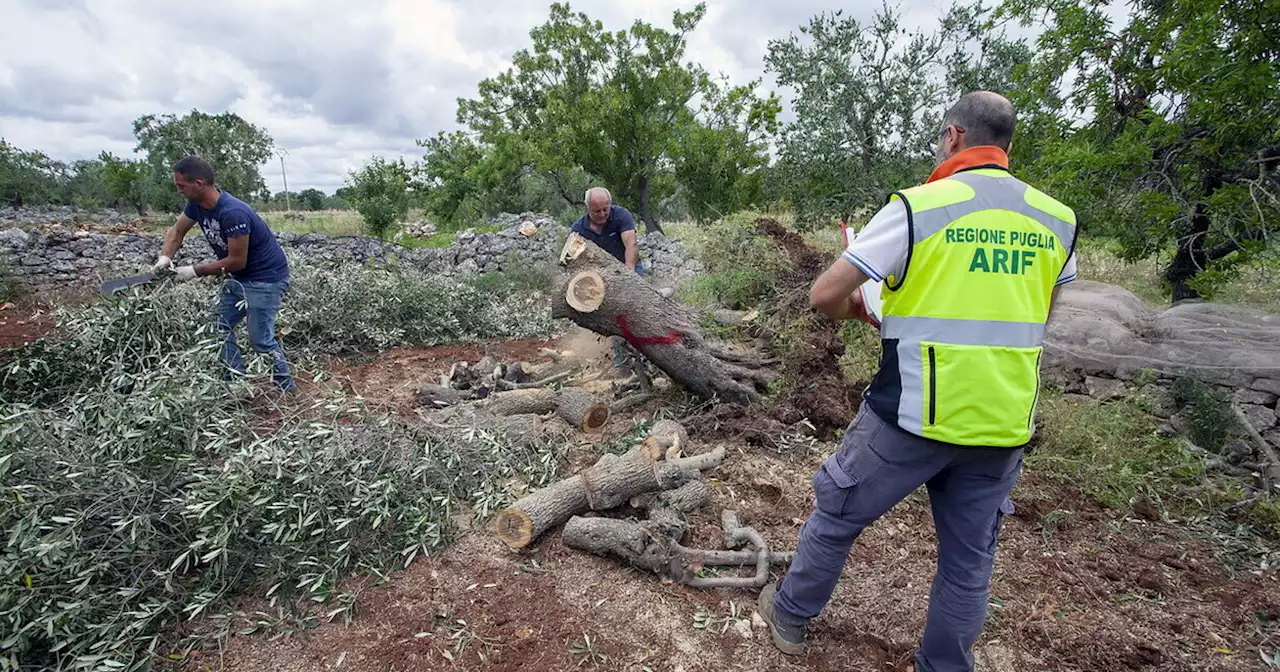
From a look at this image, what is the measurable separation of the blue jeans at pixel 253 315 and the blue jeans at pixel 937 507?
11.8ft

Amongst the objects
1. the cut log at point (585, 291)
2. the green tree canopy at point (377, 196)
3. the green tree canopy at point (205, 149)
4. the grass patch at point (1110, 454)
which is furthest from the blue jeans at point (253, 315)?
the green tree canopy at point (205, 149)

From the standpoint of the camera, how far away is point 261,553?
97.8 inches

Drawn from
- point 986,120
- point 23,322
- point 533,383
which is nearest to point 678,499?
point 986,120

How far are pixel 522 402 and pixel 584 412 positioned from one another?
20.3 inches

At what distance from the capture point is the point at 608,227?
504 centimetres

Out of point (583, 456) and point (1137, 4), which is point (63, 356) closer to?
point (583, 456)

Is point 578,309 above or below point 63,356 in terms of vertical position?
above

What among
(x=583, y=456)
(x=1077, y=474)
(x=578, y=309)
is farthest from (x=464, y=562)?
(x=1077, y=474)

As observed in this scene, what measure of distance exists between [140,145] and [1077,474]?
1285 inches

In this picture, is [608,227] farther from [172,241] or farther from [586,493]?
[172,241]

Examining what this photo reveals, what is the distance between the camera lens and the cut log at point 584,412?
156 inches

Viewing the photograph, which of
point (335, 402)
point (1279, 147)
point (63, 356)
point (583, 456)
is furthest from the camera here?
point (1279, 147)

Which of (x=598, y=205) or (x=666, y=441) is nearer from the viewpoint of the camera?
(x=666, y=441)

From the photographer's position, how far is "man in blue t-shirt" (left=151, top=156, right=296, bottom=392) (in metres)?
3.83
